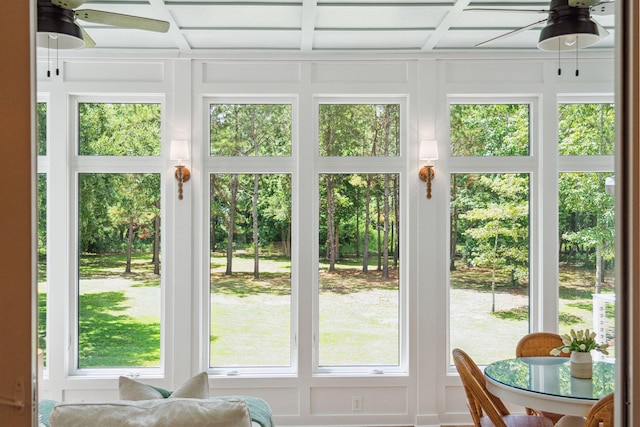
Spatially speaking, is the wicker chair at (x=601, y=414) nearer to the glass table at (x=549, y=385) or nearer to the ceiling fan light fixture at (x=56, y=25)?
the glass table at (x=549, y=385)

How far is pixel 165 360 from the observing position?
4.29 metres

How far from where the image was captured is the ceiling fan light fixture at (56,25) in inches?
101

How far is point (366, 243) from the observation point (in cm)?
451

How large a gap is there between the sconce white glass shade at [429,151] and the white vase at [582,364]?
69.3 inches

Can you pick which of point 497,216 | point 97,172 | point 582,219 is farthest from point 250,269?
point 582,219

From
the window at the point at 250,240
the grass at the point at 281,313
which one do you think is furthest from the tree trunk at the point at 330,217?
the window at the point at 250,240

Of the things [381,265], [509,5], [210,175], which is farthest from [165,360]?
[509,5]

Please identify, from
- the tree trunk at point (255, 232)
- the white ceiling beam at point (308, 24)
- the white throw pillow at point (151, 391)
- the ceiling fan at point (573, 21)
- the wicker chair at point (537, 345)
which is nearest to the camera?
the white throw pillow at point (151, 391)

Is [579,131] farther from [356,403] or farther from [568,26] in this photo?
[356,403]

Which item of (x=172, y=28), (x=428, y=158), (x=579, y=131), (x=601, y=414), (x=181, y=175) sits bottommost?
(x=601, y=414)

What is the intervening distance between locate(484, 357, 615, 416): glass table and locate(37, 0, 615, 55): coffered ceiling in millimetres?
1997

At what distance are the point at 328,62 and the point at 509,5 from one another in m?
1.44

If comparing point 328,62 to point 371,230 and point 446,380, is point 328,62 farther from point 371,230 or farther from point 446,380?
point 446,380

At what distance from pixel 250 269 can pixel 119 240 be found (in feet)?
3.43
